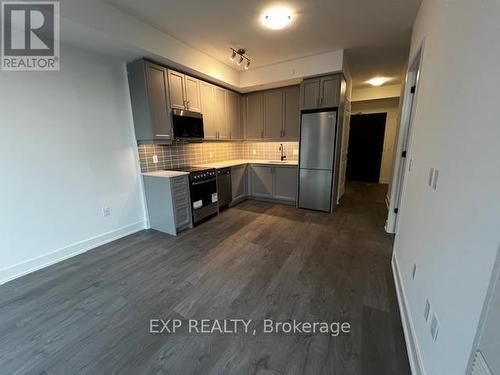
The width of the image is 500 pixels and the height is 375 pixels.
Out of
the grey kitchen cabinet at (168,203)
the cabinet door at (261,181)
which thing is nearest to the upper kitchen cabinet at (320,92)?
the cabinet door at (261,181)

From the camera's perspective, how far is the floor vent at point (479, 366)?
26.0 inches

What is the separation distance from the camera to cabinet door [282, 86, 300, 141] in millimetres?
4168

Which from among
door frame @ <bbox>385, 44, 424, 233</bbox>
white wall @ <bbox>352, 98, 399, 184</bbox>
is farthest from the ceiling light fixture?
white wall @ <bbox>352, 98, 399, 184</bbox>

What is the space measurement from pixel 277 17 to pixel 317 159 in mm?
2273

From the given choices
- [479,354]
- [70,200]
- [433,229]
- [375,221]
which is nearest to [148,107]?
[70,200]

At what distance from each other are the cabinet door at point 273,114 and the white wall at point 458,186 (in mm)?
2937

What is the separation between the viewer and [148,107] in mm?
2834

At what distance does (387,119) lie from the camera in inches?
248

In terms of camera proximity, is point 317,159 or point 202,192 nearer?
point 202,192

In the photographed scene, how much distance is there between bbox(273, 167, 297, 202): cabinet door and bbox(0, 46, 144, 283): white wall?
272cm

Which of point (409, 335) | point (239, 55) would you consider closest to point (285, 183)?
Result: point (239, 55)

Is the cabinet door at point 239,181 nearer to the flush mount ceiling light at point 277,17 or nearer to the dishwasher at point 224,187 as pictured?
the dishwasher at point 224,187

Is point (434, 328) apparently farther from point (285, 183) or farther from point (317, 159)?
point (285, 183)

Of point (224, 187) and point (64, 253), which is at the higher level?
point (224, 187)
